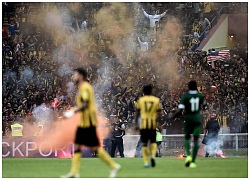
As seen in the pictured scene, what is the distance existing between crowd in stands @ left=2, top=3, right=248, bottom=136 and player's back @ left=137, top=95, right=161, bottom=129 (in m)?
11.5

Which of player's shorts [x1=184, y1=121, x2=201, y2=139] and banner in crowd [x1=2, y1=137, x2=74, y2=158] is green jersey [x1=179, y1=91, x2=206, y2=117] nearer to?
player's shorts [x1=184, y1=121, x2=201, y2=139]

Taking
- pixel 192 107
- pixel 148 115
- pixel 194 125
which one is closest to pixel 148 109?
pixel 148 115

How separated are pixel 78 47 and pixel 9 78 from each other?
372 centimetres

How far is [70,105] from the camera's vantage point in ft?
98.0

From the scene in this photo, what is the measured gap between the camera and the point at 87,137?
13.6 m

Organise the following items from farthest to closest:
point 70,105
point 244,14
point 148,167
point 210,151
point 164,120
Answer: point 244,14 → point 70,105 → point 164,120 → point 210,151 → point 148,167

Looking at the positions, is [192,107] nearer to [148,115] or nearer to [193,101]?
[193,101]

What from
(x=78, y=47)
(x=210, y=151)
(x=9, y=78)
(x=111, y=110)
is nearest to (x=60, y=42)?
(x=78, y=47)

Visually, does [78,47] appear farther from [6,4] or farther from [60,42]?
[6,4]

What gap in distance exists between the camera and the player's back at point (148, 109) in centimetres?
1636

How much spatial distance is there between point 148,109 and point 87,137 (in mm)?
3106

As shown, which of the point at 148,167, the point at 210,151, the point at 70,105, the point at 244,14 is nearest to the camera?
the point at 148,167

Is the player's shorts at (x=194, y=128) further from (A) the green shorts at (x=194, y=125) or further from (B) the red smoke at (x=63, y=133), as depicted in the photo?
(B) the red smoke at (x=63, y=133)

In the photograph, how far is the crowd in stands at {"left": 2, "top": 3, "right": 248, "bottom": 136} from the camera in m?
28.9
